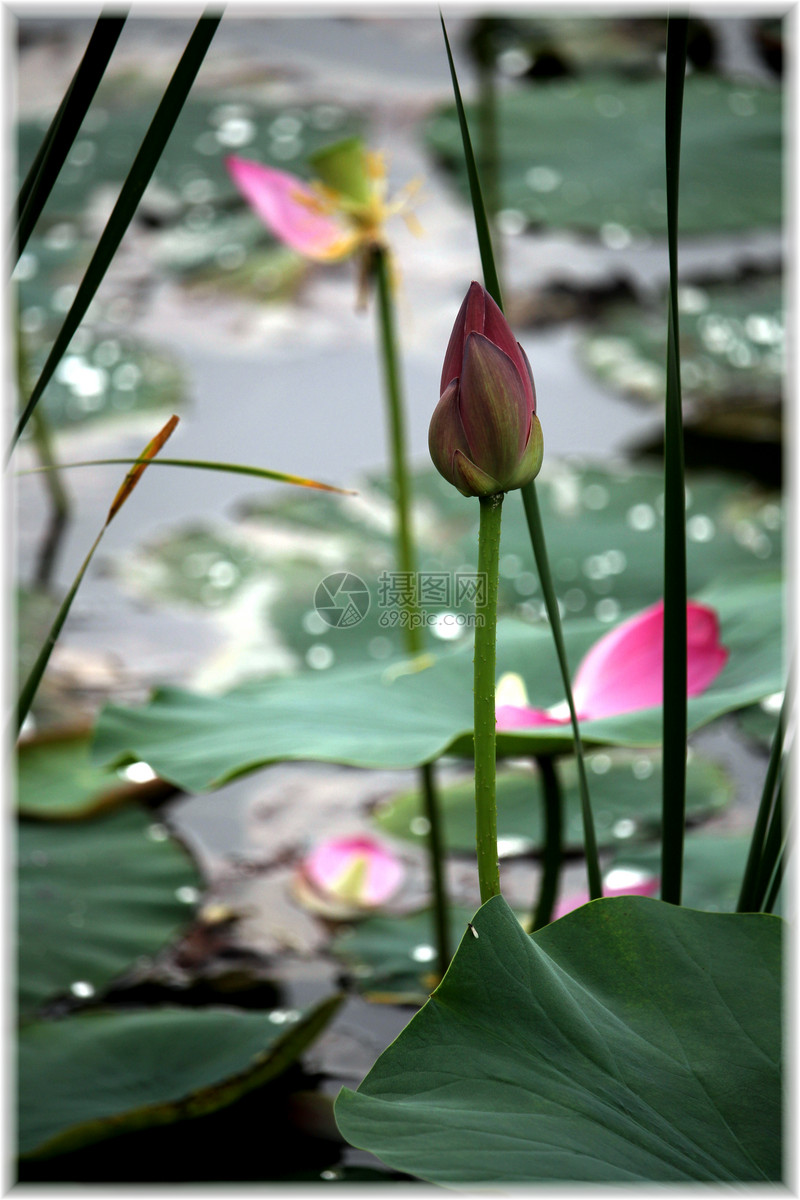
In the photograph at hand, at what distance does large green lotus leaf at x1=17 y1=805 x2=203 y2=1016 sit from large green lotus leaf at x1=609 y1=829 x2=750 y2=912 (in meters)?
0.39

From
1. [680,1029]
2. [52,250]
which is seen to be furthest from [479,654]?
[52,250]

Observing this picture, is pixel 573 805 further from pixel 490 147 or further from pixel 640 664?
pixel 490 147

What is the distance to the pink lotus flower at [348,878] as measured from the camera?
3.05 feet

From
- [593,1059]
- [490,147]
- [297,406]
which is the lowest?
[593,1059]

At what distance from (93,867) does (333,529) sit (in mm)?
753

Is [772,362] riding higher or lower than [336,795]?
higher

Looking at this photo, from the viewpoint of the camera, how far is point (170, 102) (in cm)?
33

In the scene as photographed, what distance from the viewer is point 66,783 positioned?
1025 millimetres

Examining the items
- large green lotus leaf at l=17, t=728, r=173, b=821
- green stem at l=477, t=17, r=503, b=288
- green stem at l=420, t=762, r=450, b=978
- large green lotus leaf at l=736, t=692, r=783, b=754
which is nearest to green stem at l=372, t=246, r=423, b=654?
green stem at l=420, t=762, r=450, b=978

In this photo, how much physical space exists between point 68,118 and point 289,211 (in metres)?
0.54

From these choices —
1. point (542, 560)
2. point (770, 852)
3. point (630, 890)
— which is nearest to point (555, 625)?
point (542, 560)

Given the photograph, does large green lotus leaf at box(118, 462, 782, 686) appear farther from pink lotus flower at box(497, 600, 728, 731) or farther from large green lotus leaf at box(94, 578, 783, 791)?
pink lotus flower at box(497, 600, 728, 731)

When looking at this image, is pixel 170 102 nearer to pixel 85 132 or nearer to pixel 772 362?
pixel 772 362

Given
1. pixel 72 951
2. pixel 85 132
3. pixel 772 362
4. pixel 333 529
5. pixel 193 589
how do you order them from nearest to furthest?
pixel 72 951, pixel 193 589, pixel 333 529, pixel 772 362, pixel 85 132
